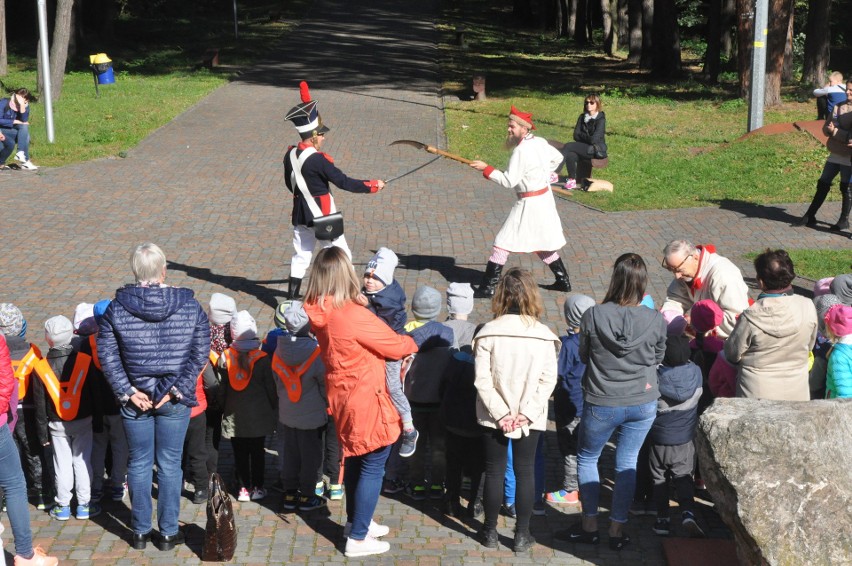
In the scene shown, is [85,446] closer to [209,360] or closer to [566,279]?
[209,360]

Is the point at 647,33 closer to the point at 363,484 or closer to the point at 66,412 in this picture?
the point at 363,484

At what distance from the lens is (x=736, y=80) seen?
94.3 feet

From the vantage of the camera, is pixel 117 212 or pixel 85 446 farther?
pixel 117 212

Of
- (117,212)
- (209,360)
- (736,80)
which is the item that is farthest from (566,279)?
(736,80)

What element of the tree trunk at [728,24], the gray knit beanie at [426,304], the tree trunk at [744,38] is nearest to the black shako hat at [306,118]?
the gray knit beanie at [426,304]

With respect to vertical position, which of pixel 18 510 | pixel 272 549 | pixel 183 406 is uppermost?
pixel 183 406

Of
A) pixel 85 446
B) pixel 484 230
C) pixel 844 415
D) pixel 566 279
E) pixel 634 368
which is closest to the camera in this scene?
pixel 844 415

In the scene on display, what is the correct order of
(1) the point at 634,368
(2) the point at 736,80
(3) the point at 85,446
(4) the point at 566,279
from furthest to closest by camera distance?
Answer: (2) the point at 736,80 < (4) the point at 566,279 < (3) the point at 85,446 < (1) the point at 634,368

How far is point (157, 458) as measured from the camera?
592 cm

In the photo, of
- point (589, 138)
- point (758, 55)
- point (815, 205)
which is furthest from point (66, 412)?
point (758, 55)

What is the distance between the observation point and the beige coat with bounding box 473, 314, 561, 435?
5.67 meters

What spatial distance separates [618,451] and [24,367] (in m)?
3.45

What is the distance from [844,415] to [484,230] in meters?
8.44

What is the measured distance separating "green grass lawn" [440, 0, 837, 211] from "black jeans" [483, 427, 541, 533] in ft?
30.1
